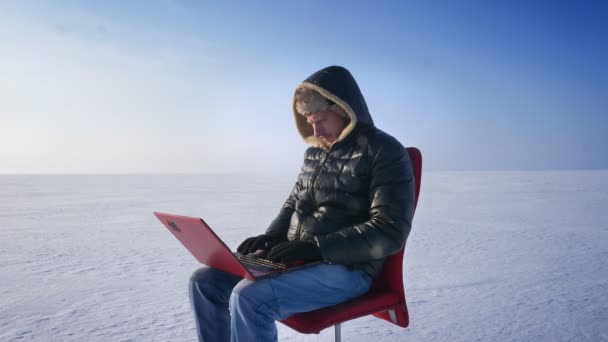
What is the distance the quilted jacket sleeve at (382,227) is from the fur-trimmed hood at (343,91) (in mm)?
329

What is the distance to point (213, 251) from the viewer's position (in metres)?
1.46

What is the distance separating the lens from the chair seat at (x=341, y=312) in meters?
1.46

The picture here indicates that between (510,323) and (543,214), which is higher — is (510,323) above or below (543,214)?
above

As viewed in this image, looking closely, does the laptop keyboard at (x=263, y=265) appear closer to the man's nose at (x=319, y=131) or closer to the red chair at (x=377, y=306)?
the red chair at (x=377, y=306)

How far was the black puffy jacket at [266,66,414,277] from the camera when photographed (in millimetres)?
1529

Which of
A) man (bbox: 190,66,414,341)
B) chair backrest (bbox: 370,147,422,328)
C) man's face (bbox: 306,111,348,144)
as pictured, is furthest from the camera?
man's face (bbox: 306,111,348,144)

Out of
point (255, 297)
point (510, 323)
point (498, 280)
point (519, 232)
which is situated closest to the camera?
point (255, 297)

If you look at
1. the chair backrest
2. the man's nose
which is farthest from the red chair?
the man's nose

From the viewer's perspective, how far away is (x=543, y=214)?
883 centimetres

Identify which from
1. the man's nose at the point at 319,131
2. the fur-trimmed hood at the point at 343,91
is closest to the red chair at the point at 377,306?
the fur-trimmed hood at the point at 343,91

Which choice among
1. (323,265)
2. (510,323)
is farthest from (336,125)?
(510,323)

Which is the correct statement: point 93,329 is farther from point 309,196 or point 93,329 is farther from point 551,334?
point 551,334

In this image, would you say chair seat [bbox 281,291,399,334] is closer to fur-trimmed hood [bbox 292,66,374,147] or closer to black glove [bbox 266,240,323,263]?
black glove [bbox 266,240,323,263]

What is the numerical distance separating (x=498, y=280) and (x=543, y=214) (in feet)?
19.6
